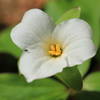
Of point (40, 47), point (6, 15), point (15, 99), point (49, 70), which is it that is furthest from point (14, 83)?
point (6, 15)

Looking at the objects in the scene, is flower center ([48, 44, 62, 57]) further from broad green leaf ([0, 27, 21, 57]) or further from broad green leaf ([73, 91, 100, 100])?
broad green leaf ([0, 27, 21, 57])

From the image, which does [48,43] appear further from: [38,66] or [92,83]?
[92,83]

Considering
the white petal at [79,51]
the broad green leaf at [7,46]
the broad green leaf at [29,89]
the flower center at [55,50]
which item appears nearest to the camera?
the white petal at [79,51]

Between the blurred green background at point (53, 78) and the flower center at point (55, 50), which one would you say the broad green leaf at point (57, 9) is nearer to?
the blurred green background at point (53, 78)

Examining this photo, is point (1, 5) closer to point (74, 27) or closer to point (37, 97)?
point (37, 97)

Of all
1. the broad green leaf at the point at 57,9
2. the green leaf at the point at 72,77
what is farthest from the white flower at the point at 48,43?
the broad green leaf at the point at 57,9

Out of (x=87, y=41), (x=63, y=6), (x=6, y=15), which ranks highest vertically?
(x=87, y=41)

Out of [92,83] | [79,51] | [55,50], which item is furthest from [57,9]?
[79,51]
